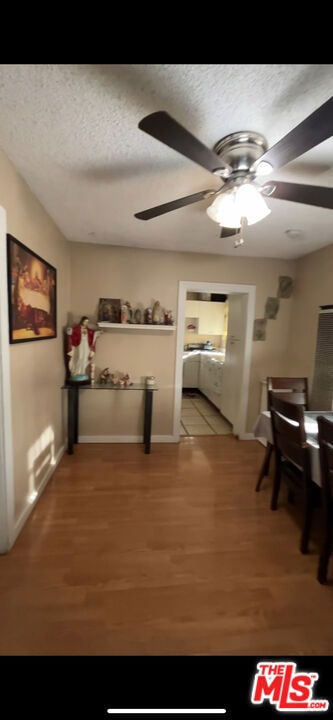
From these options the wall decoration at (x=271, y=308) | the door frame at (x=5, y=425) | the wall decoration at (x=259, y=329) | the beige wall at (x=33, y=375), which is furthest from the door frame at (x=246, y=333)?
the door frame at (x=5, y=425)

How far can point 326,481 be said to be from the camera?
1.39 m

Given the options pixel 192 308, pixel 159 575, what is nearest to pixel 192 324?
pixel 192 308

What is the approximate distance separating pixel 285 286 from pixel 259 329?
616 millimetres

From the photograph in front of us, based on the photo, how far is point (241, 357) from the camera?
339cm

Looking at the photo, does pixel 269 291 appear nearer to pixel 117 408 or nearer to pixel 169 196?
pixel 169 196

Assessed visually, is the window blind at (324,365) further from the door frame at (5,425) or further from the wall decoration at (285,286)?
the door frame at (5,425)

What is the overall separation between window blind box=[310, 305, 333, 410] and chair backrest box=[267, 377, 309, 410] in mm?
177

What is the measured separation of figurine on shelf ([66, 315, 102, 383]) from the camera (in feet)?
9.11

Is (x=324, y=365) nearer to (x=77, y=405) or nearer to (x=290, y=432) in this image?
(x=290, y=432)

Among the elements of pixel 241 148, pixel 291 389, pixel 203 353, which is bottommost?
pixel 291 389

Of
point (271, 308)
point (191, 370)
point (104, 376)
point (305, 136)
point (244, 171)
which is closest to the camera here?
point (305, 136)

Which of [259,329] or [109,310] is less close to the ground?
[109,310]

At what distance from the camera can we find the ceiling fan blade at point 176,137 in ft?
2.55
